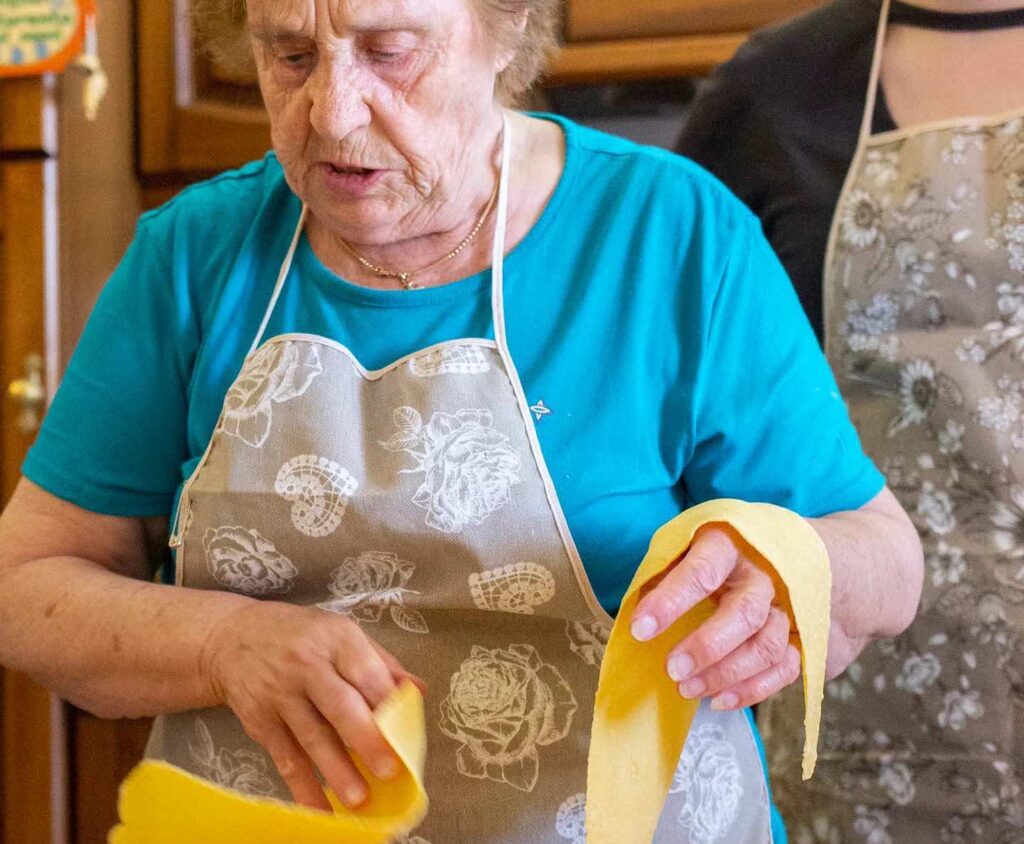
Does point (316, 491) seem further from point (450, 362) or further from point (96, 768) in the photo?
point (96, 768)

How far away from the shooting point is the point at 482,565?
0.79 metres

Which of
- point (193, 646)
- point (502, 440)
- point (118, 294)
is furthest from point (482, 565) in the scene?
point (118, 294)

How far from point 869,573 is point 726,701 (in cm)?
17

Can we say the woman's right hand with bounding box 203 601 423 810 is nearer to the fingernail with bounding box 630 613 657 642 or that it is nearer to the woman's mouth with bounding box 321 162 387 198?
the fingernail with bounding box 630 613 657 642

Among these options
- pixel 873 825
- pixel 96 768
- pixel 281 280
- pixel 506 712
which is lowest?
pixel 96 768

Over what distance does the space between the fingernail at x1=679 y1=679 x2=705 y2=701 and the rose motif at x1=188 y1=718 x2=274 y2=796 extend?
325 mm

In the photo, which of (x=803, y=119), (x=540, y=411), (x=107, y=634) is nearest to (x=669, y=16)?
(x=803, y=119)

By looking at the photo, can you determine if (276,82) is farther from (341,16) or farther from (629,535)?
(629,535)

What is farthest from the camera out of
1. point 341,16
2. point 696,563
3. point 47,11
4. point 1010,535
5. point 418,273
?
point 47,11

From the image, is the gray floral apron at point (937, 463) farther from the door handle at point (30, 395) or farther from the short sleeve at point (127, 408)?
the door handle at point (30, 395)

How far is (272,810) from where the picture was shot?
0.61 meters

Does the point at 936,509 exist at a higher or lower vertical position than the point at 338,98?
lower

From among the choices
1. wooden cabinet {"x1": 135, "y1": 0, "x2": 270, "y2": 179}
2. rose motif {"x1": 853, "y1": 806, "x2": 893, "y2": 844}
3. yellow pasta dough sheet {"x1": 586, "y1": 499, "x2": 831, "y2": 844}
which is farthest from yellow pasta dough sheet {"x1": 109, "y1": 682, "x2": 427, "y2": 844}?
wooden cabinet {"x1": 135, "y1": 0, "x2": 270, "y2": 179}

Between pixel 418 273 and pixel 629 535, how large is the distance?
0.25 metres
